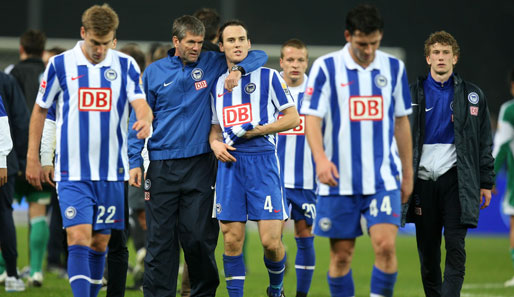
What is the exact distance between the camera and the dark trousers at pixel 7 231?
827 cm

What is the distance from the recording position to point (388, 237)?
5.34m

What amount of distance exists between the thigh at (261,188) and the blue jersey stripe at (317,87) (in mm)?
1254

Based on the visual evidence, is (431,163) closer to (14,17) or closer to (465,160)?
(465,160)

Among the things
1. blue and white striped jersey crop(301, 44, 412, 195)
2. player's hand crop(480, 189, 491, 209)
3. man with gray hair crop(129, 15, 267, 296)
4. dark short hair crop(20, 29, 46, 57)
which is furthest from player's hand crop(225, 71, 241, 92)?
dark short hair crop(20, 29, 46, 57)

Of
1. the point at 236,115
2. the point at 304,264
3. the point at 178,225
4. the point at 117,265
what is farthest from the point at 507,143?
the point at 117,265

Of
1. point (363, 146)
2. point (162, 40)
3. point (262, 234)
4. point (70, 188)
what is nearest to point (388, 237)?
point (363, 146)

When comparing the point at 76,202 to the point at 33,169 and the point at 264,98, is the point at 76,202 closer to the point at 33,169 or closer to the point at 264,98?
the point at 33,169

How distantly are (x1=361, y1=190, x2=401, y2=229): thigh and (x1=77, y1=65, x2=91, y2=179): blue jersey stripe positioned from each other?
73.5 inches

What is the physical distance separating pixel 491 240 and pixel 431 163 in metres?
11.1

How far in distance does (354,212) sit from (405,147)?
1.82 feet

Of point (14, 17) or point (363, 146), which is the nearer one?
point (363, 146)

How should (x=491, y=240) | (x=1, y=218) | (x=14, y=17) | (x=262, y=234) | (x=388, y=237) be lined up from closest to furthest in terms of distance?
(x=388, y=237)
(x=262, y=234)
(x=1, y=218)
(x=491, y=240)
(x=14, y=17)

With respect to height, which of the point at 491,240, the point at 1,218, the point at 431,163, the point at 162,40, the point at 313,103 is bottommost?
the point at 491,240

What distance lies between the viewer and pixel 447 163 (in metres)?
6.75
